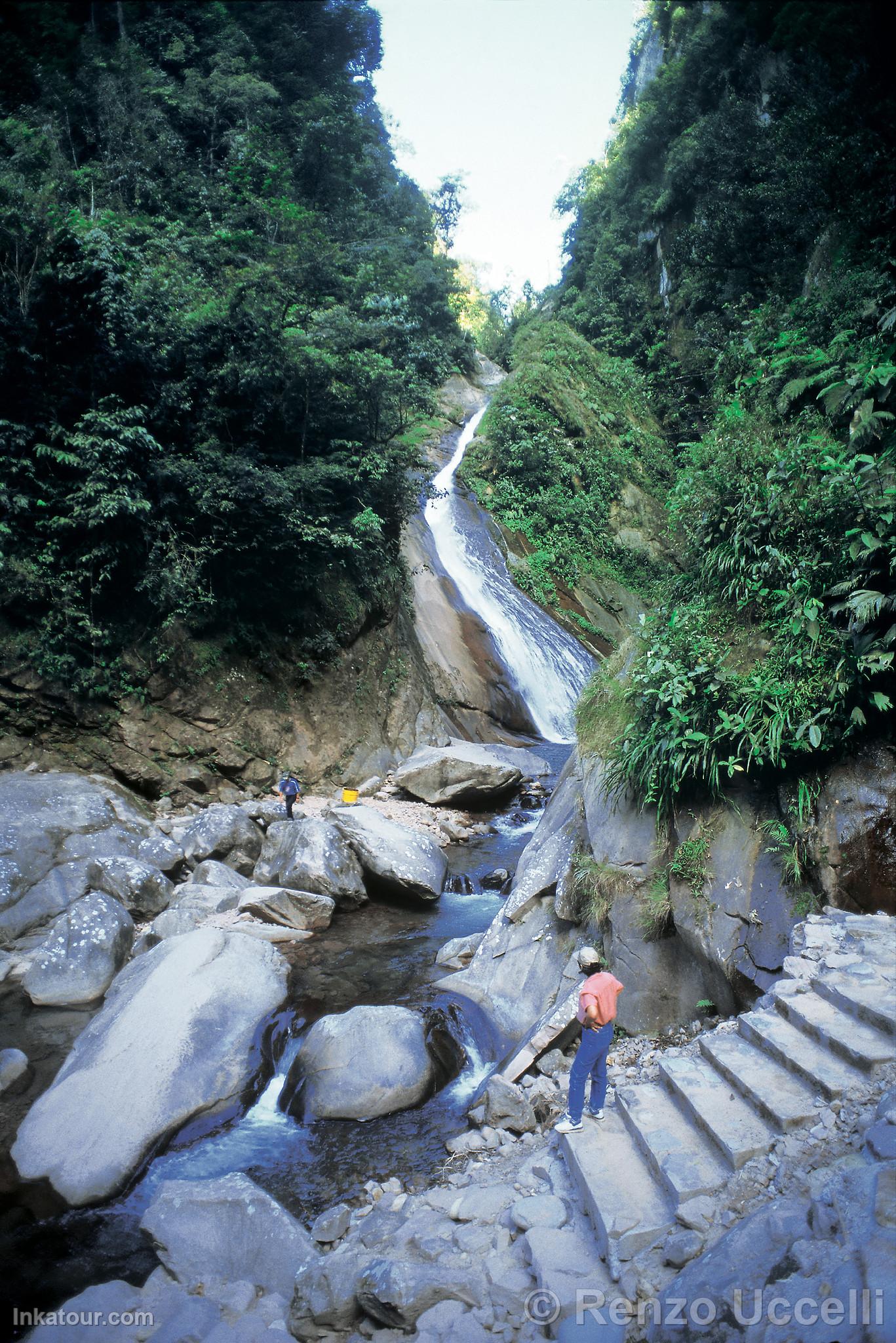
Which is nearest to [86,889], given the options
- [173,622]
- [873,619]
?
[173,622]

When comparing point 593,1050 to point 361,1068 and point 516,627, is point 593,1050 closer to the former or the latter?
point 361,1068

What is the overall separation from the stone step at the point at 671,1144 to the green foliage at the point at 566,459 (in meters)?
17.4

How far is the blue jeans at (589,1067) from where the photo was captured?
4453 millimetres

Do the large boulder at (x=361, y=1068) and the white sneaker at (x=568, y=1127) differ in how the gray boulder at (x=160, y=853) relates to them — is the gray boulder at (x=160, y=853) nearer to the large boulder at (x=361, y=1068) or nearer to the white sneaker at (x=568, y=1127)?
the large boulder at (x=361, y=1068)

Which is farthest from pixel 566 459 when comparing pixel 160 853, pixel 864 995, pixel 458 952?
pixel 864 995

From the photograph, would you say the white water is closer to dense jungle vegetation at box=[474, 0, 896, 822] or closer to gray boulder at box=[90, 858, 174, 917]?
dense jungle vegetation at box=[474, 0, 896, 822]

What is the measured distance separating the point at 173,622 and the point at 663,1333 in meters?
11.5

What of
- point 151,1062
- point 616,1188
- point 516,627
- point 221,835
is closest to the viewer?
point 616,1188

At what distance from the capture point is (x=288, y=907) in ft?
28.7

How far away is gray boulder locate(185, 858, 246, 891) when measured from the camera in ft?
30.1

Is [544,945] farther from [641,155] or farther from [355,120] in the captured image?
[641,155]

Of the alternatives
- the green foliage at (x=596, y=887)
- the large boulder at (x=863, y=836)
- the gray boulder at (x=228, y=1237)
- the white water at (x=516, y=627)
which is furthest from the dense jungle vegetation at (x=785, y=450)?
the white water at (x=516, y=627)

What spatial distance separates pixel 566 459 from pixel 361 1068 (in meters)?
23.1

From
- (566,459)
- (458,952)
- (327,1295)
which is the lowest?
(458,952)
